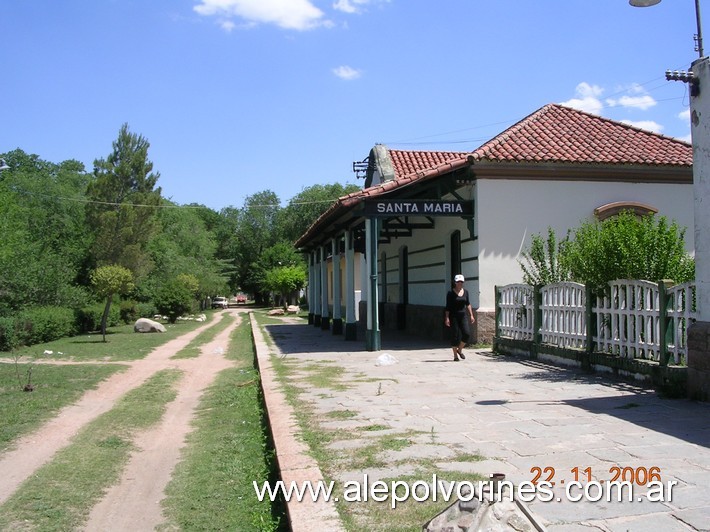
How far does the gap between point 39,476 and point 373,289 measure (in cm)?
927

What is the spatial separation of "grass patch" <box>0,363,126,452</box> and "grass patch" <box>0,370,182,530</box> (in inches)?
32.2

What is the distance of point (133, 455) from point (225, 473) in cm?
183

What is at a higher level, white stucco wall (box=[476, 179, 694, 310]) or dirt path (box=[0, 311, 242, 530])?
white stucco wall (box=[476, 179, 694, 310])

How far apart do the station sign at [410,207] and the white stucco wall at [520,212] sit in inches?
27.7

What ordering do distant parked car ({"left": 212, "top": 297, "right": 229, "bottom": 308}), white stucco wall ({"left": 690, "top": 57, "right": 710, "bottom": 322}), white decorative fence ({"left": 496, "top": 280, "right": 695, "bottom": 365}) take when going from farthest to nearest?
distant parked car ({"left": 212, "top": 297, "right": 229, "bottom": 308}) < white decorative fence ({"left": 496, "top": 280, "right": 695, "bottom": 365}) < white stucco wall ({"left": 690, "top": 57, "right": 710, "bottom": 322})

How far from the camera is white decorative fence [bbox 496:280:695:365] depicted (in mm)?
8289

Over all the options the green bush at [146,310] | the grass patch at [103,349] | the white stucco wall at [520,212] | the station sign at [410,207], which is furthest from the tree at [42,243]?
the white stucco wall at [520,212]

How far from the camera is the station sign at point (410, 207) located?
14.5 metres

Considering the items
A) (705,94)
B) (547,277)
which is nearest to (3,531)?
(705,94)

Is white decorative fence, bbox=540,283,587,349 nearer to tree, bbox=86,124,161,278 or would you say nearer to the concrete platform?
the concrete platform

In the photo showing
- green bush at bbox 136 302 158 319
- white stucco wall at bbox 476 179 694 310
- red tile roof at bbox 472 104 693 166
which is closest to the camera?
white stucco wall at bbox 476 179 694 310

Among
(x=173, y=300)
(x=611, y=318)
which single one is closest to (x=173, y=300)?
(x=173, y=300)

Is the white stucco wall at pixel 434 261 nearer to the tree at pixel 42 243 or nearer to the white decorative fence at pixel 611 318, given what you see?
the white decorative fence at pixel 611 318
